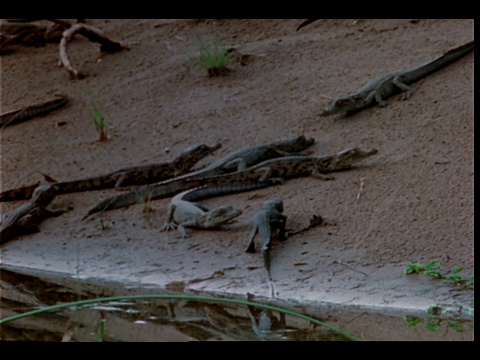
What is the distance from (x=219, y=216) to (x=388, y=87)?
3.07 m

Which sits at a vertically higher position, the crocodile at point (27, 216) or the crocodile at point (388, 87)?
the crocodile at point (388, 87)

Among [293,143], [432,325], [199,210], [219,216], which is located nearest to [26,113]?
[293,143]

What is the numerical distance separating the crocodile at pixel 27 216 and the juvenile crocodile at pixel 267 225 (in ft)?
7.64

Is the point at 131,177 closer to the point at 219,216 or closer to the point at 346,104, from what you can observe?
the point at 219,216

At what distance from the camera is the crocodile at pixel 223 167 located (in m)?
9.23

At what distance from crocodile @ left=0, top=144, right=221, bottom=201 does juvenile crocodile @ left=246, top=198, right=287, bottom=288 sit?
2.12 meters

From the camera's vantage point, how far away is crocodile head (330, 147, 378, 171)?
8883mm

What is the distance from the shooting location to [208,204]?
8914 mm

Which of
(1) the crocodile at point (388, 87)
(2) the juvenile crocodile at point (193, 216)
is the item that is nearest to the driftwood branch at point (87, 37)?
(1) the crocodile at point (388, 87)

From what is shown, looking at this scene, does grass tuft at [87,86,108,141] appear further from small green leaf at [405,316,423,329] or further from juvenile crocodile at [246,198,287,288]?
small green leaf at [405,316,423,329]

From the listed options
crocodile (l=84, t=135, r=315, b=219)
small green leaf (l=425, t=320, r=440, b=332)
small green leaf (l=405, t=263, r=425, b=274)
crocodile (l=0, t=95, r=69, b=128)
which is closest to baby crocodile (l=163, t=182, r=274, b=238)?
crocodile (l=84, t=135, r=315, b=219)

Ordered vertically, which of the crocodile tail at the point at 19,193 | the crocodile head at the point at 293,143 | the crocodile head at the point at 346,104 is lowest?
the crocodile tail at the point at 19,193

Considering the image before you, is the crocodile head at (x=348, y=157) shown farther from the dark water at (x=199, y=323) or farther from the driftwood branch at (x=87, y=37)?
the driftwood branch at (x=87, y=37)
